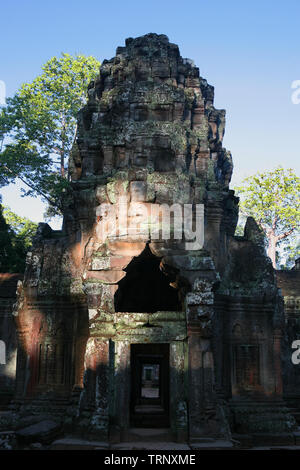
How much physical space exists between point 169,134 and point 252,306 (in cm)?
472

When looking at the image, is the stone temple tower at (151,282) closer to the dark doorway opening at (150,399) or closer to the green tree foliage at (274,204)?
the dark doorway opening at (150,399)

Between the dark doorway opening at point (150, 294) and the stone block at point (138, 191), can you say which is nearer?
the stone block at point (138, 191)

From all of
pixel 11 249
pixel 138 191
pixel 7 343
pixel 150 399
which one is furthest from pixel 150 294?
pixel 11 249

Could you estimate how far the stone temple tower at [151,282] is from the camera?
9.42 metres

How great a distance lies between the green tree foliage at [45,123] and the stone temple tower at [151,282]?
34.0 ft

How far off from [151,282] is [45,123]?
13.6 metres

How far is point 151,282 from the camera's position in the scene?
13.4 m

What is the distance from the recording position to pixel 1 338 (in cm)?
1517

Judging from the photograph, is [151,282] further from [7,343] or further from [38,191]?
[38,191]

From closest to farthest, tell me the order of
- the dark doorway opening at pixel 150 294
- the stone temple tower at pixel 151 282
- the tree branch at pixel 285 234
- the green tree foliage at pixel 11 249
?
the stone temple tower at pixel 151 282, the dark doorway opening at pixel 150 294, the green tree foliage at pixel 11 249, the tree branch at pixel 285 234

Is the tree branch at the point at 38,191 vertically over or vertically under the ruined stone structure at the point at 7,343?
over

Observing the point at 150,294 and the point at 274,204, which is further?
the point at 274,204

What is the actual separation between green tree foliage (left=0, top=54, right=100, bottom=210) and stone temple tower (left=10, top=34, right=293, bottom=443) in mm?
10369

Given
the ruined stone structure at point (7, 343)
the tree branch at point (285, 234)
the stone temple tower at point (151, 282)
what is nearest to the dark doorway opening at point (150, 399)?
the stone temple tower at point (151, 282)
